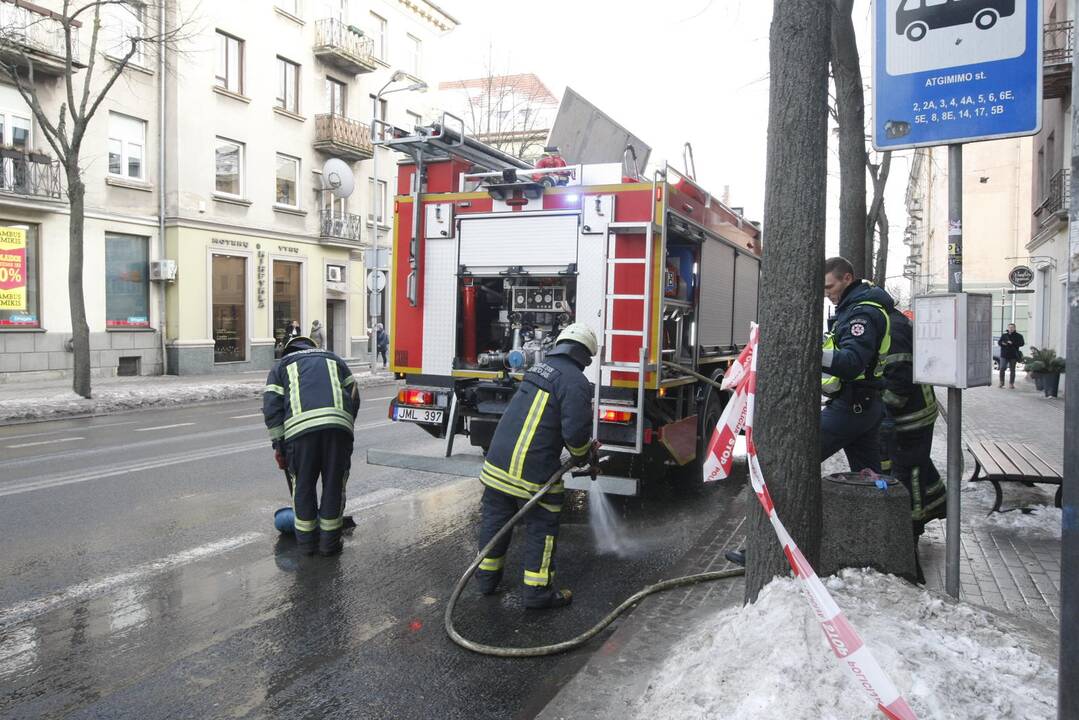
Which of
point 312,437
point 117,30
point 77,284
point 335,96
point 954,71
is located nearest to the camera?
point 954,71

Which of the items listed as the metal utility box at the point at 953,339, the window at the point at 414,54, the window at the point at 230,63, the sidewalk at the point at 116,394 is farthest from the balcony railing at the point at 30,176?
the metal utility box at the point at 953,339

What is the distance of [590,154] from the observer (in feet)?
28.6

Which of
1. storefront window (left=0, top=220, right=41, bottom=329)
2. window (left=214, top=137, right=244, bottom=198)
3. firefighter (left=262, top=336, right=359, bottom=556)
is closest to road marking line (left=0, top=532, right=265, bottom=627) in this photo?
firefighter (left=262, top=336, right=359, bottom=556)

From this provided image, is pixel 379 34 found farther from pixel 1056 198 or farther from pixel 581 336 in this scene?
pixel 581 336

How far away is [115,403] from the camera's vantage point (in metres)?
15.3

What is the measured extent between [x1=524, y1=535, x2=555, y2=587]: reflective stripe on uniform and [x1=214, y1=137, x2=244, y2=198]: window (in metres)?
22.1

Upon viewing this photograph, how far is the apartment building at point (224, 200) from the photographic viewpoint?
66.5 ft

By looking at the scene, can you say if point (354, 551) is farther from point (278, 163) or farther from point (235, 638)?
point (278, 163)

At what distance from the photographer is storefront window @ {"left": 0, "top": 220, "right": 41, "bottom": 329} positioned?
18.5 metres

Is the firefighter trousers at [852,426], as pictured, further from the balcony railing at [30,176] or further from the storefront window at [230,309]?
the storefront window at [230,309]

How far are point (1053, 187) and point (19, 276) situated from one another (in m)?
24.9

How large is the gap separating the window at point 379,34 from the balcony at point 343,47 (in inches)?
78.6

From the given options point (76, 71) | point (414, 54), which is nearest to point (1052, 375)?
point (76, 71)

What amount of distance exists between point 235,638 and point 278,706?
2.68 ft
